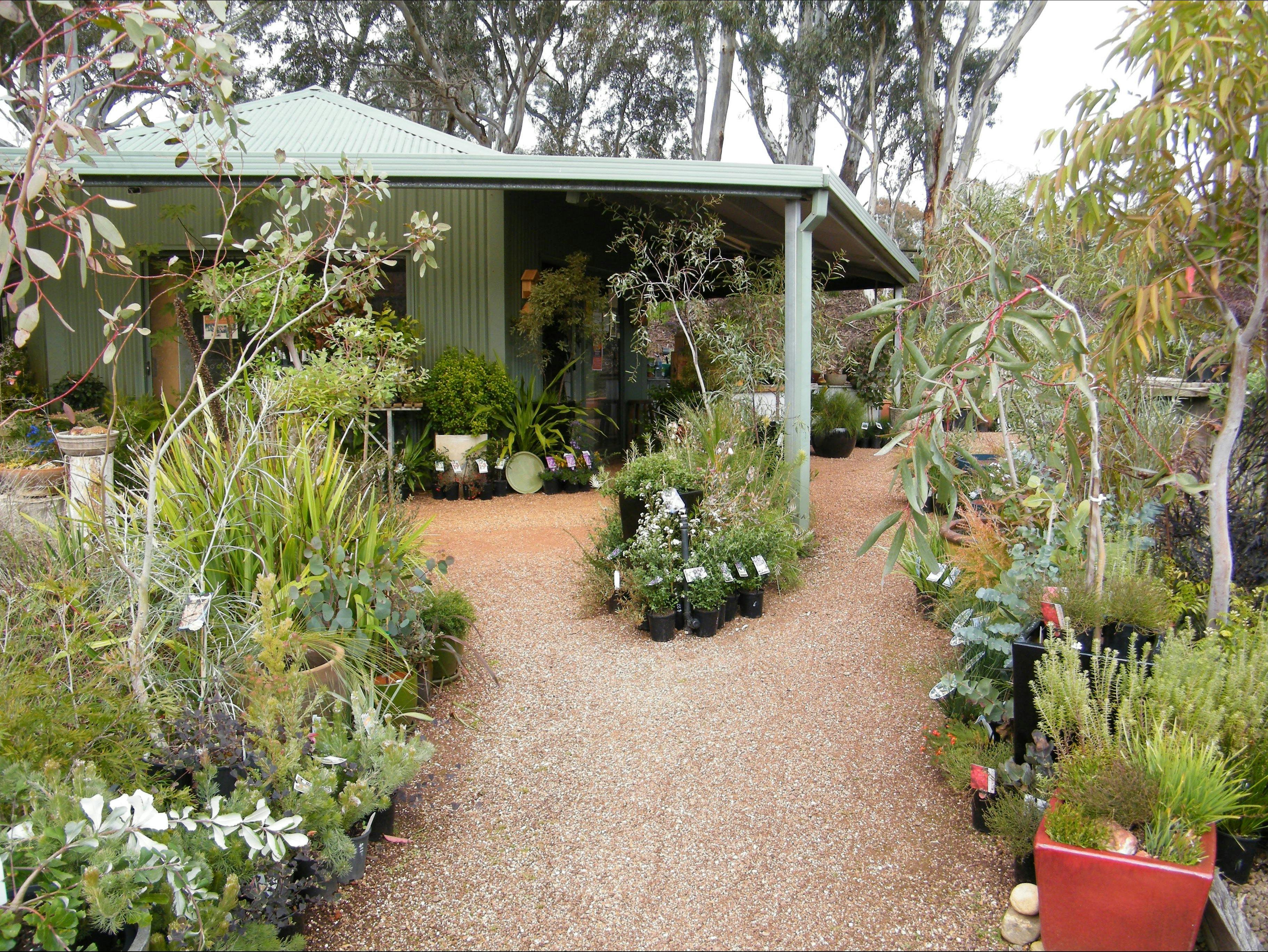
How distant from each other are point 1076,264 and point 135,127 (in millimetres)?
9786

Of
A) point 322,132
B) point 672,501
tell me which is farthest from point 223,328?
point 672,501

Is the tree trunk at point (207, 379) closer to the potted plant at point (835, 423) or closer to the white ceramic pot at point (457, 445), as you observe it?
the white ceramic pot at point (457, 445)

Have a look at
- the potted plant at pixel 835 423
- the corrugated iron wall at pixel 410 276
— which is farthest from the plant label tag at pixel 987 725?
the potted plant at pixel 835 423

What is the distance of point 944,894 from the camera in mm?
2271

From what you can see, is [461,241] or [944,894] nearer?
[944,894]

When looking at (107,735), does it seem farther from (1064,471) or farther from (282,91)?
(282,91)

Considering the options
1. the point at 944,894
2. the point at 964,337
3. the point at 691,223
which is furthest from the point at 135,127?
the point at 944,894

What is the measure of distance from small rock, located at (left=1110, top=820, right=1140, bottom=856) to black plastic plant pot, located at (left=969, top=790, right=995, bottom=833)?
49 centimetres

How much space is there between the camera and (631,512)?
473cm

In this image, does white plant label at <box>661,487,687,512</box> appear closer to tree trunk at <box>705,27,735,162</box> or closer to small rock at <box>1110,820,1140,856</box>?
small rock at <box>1110,820,1140,856</box>

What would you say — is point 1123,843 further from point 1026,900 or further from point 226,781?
point 226,781

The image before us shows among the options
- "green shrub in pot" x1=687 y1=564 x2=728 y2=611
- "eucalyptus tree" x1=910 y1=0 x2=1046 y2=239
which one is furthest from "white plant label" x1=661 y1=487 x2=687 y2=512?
"eucalyptus tree" x1=910 y1=0 x2=1046 y2=239

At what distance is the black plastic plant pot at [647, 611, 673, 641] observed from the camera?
4.20 metres

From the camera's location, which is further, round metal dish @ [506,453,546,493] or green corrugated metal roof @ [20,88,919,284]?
round metal dish @ [506,453,546,493]
